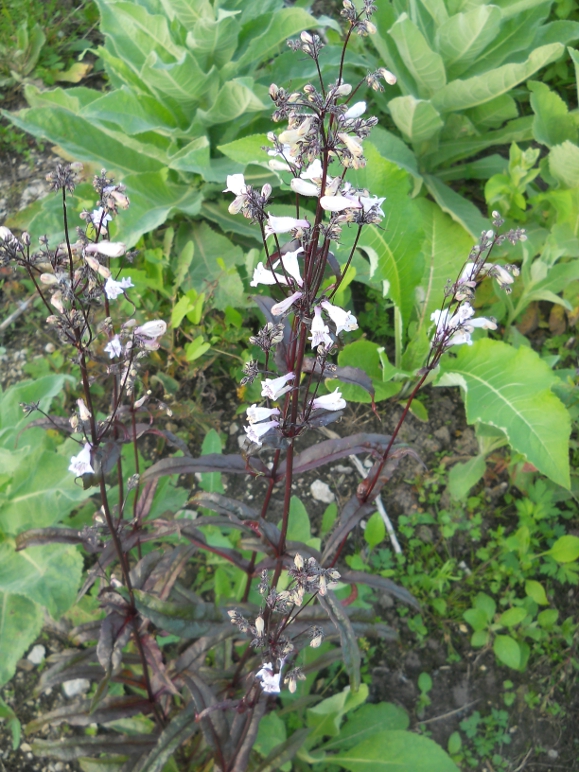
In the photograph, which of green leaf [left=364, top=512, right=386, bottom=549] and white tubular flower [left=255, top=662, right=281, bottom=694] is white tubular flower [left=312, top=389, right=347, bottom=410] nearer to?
white tubular flower [left=255, top=662, right=281, bottom=694]

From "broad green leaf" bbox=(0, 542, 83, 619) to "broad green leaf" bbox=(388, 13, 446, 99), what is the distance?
8.23 feet

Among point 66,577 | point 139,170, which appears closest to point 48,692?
point 66,577

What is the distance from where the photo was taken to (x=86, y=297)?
3.89 ft

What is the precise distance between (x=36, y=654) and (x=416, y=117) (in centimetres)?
274

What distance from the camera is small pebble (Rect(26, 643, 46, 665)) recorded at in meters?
2.35

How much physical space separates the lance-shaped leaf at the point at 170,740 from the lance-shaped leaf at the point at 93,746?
13 cm

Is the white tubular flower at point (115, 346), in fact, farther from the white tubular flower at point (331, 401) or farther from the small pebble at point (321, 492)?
the small pebble at point (321, 492)

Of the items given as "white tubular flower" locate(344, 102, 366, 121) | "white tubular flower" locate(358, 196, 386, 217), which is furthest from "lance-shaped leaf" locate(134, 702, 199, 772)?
"white tubular flower" locate(344, 102, 366, 121)

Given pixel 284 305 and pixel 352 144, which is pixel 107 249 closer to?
pixel 284 305

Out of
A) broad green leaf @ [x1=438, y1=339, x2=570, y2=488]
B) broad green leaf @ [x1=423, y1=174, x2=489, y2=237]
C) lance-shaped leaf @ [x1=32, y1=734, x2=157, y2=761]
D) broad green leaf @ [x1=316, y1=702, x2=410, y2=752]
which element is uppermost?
broad green leaf @ [x1=423, y1=174, x2=489, y2=237]

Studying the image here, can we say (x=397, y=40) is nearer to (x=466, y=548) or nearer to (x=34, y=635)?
(x=466, y=548)

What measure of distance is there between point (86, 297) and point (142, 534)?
27.9 inches

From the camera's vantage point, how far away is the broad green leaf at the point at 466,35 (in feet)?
8.85

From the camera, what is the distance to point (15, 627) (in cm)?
215
